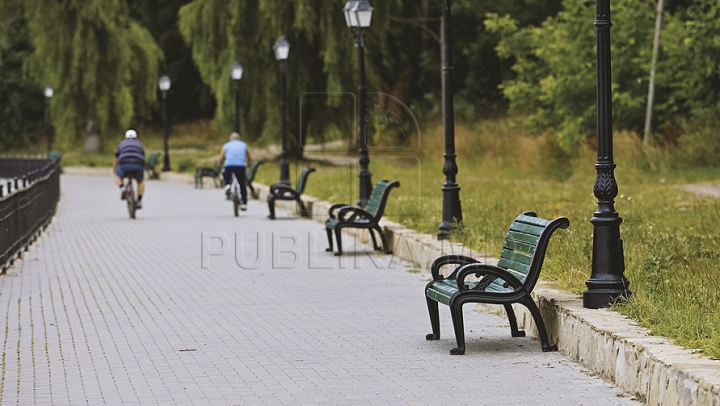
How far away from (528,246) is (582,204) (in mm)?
10474

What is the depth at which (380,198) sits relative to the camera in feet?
50.9

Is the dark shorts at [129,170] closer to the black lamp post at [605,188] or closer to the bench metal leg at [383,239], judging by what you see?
the bench metal leg at [383,239]

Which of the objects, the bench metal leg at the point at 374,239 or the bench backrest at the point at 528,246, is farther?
the bench metal leg at the point at 374,239

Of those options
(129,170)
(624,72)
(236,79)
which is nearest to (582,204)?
(129,170)

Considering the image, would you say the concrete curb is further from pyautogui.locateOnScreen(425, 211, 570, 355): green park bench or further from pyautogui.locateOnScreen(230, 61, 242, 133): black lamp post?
pyautogui.locateOnScreen(230, 61, 242, 133): black lamp post

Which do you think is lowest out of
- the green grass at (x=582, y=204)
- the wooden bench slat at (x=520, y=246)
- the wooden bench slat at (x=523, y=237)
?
the green grass at (x=582, y=204)

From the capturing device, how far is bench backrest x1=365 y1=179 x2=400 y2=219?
1527cm

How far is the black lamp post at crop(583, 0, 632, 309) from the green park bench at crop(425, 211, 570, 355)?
0.40 meters

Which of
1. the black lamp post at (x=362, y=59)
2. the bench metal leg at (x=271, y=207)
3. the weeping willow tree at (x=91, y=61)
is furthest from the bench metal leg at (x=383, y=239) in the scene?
the weeping willow tree at (x=91, y=61)

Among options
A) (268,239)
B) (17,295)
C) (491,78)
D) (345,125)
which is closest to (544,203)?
(268,239)

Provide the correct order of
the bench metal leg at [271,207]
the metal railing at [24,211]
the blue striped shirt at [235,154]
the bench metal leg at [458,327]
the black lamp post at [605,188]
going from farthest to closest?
1. the blue striped shirt at [235,154]
2. the bench metal leg at [271,207]
3. the metal railing at [24,211]
4. the black lamp post at [605,188]
5. the bench metal leg at [458,327]

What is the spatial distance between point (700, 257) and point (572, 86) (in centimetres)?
2266

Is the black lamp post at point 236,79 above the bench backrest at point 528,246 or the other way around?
above

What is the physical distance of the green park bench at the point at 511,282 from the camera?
8.30 metres
